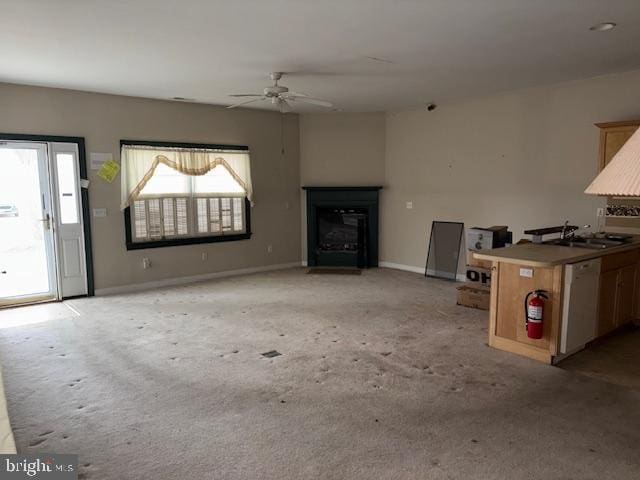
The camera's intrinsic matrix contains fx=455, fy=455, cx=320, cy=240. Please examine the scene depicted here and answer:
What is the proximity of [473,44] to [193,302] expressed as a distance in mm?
4259

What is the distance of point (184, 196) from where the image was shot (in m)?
6.87

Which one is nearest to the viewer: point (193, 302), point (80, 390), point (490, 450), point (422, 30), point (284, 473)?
point (284, 473)

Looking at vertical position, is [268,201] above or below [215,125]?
below

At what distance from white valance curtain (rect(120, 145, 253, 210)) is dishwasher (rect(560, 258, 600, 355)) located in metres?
5.06

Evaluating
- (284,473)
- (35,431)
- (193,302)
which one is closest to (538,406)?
(284,473)

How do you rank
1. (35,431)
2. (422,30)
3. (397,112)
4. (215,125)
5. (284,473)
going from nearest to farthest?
(284,473) → (35,431) → (422,30) → (215,125) → (397,112)

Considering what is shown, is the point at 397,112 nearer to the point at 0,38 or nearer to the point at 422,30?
the point at 422,30

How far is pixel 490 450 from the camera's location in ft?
8.31

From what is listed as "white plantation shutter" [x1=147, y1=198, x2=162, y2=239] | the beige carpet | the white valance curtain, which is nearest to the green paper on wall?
the white valance curtain

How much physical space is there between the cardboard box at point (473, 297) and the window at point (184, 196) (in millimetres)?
3671

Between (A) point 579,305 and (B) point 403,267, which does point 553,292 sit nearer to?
(A) point 579,305

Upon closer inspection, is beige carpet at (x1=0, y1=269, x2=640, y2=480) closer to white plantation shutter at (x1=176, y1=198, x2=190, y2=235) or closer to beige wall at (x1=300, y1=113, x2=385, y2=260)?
white plantation shutter at (x1=176, y1=198, x2=190, y2=235)

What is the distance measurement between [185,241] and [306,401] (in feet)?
14.4

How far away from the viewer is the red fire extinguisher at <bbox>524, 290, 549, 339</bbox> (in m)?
3.66
